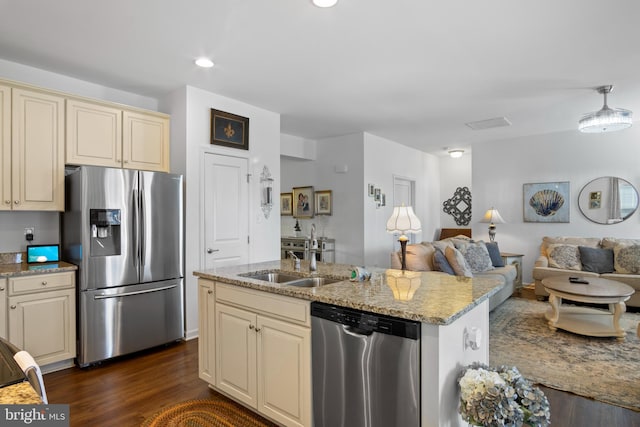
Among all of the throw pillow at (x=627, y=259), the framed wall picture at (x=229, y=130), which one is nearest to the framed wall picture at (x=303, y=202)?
the framed wall picture at (x=229, y=130)

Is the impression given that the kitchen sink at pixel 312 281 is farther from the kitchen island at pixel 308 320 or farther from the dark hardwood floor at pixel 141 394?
the dark hardwood floor at pixel 141 394

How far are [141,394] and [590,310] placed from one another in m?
4.90

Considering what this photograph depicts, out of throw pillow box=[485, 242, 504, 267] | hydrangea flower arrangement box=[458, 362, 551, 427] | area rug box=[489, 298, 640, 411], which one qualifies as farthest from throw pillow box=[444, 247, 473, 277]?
hydrangea flower arrangement box=[458, 362, 551, 427]

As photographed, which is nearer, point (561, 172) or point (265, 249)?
point (265, 249)

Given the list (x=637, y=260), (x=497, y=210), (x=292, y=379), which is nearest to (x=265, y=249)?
(x=292, y=379)

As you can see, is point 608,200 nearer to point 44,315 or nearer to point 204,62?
point 204,62

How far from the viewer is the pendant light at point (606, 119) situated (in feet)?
11.9

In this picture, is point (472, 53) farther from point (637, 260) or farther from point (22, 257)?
point (22, 257)

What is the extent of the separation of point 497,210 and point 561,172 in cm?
116

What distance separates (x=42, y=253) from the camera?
3.24 metres

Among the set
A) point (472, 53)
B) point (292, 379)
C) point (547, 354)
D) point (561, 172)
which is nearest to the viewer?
point (292, 379)

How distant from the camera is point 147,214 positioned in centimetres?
337

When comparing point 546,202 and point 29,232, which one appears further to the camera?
point 546,202

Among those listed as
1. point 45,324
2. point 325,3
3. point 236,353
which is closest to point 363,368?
point 236,353
